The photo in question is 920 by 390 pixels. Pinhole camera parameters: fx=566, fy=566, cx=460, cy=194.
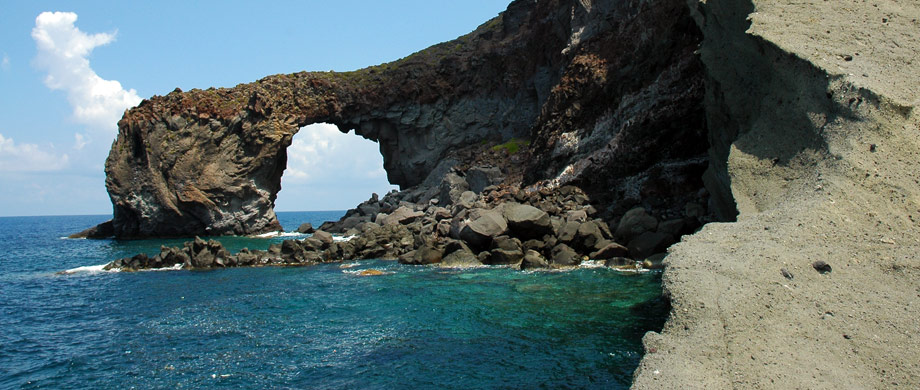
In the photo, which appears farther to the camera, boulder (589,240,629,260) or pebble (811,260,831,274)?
boulder (589,240,629,260)

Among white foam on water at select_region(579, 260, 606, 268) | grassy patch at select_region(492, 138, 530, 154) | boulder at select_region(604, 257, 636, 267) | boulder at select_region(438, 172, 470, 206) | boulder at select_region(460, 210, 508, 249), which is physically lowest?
white foam on water at select_region(579, 260, 606, 268)

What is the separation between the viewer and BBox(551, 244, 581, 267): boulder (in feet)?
82.0

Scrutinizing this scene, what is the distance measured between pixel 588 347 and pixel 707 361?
17.5 feet

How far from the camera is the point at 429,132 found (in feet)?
205

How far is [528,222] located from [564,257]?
3.15 meters

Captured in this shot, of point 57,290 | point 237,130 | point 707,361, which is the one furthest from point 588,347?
point 237,130

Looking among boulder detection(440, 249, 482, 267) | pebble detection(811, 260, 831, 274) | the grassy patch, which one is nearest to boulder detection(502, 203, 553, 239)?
boulder detection(440, 249, 482, 267)

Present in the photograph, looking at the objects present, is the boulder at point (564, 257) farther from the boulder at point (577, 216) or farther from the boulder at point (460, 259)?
the boulder at point (577, 216)

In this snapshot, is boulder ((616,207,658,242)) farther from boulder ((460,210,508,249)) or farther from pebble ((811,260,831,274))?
pebble ((811,260,831,274))

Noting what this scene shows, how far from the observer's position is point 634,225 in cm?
2655

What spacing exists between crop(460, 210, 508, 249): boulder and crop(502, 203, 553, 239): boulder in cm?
52

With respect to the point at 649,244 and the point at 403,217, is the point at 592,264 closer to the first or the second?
the point at 649,244

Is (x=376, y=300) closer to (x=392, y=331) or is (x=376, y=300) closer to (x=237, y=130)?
(x=392, y=331)

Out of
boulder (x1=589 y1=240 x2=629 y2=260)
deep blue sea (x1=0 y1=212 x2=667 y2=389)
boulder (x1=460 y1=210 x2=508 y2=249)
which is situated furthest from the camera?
boulder (x1=460 y1=210 x2=508 y2=249)
